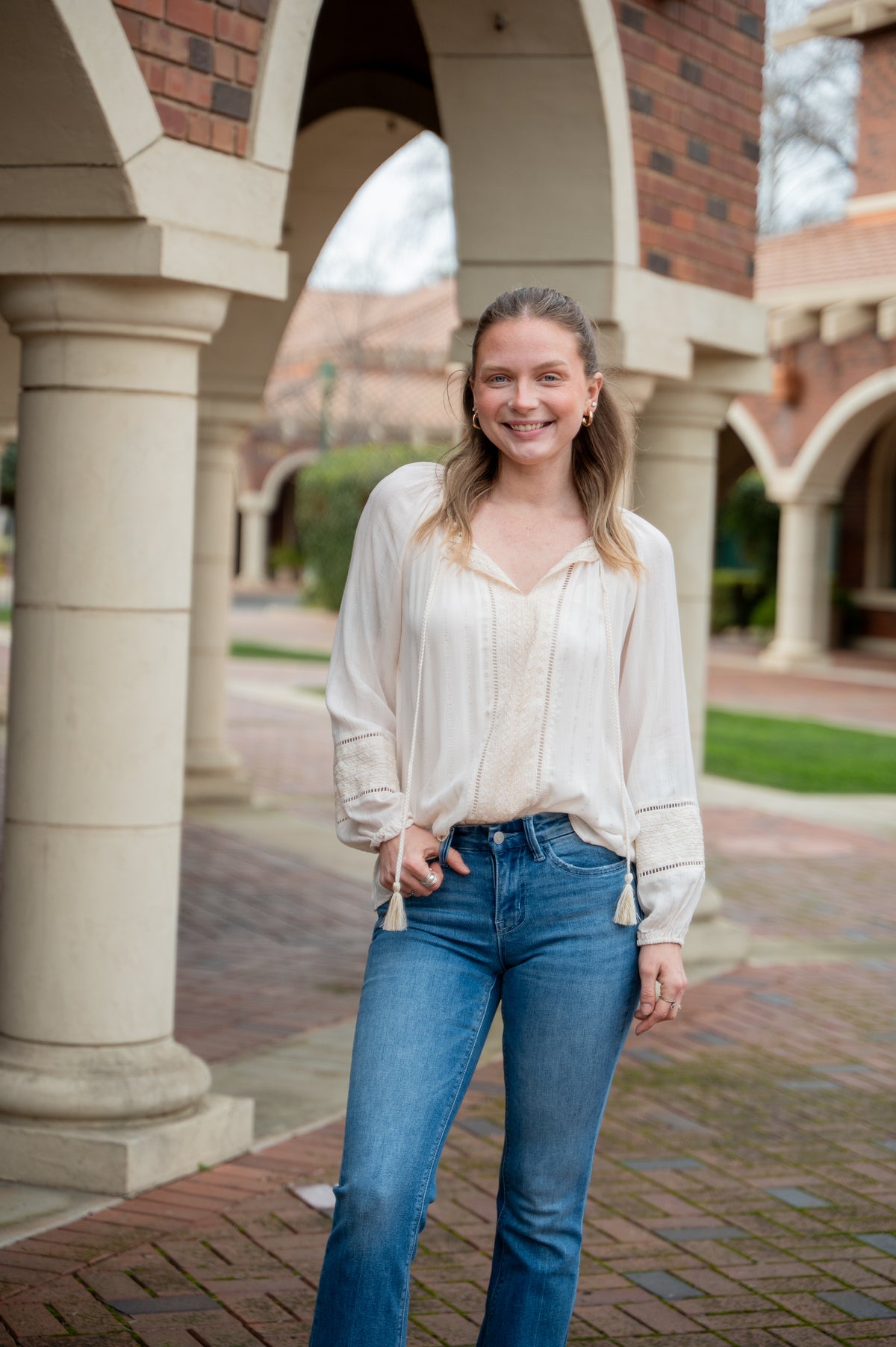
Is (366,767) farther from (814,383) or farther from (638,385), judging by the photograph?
(814,383)

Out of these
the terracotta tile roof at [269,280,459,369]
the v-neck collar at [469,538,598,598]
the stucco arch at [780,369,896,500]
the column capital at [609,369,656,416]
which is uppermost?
the terracotta tile roof at [269,280,459,369]

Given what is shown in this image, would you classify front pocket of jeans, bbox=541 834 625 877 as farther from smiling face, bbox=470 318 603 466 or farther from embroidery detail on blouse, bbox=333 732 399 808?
smiling face, bbox=470 318 603 466

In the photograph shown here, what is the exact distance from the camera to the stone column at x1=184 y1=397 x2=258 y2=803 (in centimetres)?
1001

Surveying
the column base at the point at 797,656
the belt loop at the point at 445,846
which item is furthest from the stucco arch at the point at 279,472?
the belt loop at the point at 445,846

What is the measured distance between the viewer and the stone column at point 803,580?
77.6ft

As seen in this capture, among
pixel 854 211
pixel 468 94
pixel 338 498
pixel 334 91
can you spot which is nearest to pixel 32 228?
pixel 468 94

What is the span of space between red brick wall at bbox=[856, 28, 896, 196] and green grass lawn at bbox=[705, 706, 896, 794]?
1147 cm

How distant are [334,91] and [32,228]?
15.0 feet

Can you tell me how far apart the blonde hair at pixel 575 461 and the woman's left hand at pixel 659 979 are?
566mm

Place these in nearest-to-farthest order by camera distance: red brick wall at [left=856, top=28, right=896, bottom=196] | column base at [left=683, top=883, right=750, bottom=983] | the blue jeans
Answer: the blue jeans < column base at [left=683, top=883, right=750, bottom=983] < red brick wall at [left=856, top=28, right=896, bottom=196]

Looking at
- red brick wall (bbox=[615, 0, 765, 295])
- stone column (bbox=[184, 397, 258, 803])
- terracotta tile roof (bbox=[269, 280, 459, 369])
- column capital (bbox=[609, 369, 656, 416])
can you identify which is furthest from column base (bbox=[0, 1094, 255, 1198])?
terracotta tile roof (bbox=[269, 280, 459, 369])

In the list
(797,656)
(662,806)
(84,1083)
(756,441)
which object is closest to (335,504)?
(756,441)

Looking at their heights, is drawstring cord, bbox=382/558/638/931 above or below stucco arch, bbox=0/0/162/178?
below

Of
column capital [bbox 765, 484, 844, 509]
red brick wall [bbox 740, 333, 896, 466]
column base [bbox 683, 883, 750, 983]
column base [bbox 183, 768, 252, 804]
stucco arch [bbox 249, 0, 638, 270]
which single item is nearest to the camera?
stucco arch [bbox 249, 0, 638, 270]
